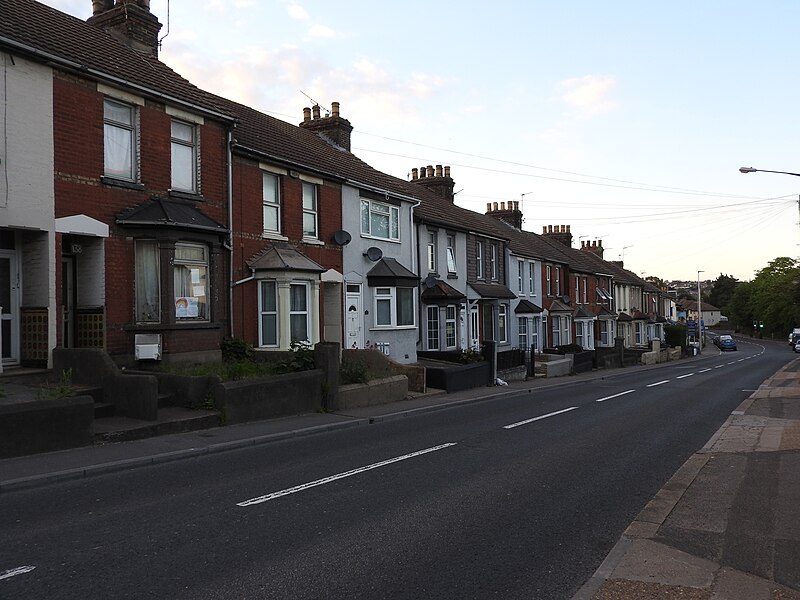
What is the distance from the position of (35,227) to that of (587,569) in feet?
38.6

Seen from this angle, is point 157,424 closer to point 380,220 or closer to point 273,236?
point 273,236

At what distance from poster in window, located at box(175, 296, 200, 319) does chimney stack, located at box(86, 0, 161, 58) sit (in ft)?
25.6

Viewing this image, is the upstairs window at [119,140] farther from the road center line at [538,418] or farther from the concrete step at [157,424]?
the road center line at [538,418]

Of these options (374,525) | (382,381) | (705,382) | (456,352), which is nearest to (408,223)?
(456,352)

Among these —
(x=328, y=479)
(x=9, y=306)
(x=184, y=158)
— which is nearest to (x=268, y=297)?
(x=184, y=158)

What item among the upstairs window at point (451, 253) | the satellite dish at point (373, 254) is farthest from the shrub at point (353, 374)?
the upstairs window at point (451, 253)

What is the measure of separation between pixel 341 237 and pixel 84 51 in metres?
9.34

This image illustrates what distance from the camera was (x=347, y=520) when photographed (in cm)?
675

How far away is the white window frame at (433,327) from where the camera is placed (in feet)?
91.2

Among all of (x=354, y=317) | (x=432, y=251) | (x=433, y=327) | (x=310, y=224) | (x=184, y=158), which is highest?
(x=184, y=158)

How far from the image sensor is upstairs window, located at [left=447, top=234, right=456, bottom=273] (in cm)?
2941

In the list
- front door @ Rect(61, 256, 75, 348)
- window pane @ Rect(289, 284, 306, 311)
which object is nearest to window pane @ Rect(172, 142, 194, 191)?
front door @ Rect(61, 256, 75, 348)

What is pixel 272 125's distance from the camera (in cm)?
2250

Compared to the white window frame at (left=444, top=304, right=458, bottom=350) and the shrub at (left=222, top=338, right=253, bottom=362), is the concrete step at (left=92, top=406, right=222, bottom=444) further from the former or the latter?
the white window frame at (left=444, top=304, right=458, bottom=350)
